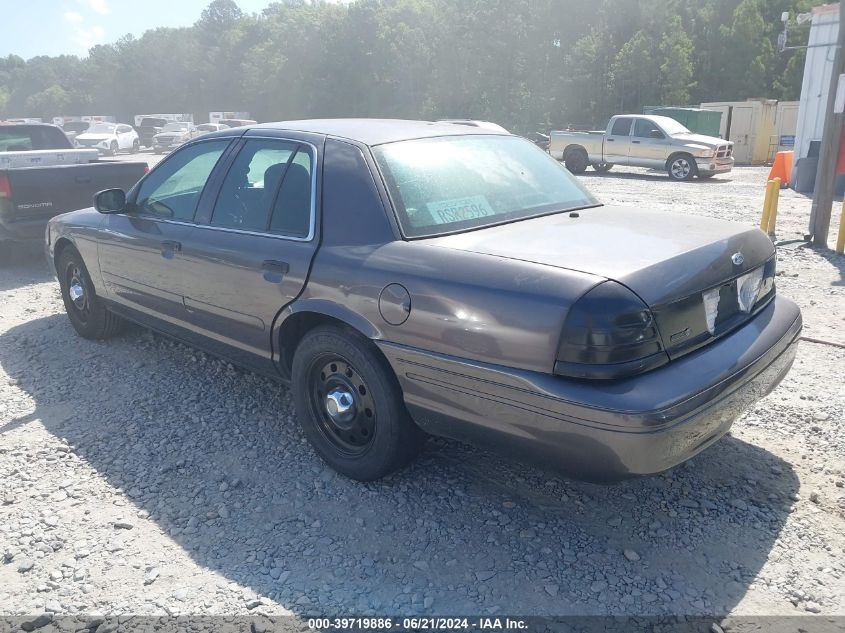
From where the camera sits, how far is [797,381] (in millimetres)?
4543

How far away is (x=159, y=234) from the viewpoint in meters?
4.46

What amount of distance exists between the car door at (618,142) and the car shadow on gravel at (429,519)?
17.7m

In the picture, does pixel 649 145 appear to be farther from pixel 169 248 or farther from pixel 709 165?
pixel 169 248

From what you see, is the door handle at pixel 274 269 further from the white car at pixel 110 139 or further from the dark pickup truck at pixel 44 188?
the white car at pixel 110 139

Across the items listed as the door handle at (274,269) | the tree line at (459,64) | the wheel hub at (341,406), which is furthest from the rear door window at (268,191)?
the tree line at (459,64)

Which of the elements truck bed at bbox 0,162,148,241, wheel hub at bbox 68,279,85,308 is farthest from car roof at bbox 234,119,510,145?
truck bed at bbox 0,162,148,241

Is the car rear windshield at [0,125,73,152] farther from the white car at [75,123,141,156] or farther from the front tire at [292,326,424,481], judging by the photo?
the white car at [75,123,141,156]

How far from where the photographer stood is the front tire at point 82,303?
5457 millimetres

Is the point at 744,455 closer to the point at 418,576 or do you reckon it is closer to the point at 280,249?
the point at 418,576

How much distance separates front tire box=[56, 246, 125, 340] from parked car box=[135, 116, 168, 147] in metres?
41.0

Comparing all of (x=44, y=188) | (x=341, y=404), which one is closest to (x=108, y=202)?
(x=341, y=404)

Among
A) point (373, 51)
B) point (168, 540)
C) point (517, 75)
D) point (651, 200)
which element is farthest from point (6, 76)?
point (168, 540)

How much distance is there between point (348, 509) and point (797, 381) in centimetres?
304

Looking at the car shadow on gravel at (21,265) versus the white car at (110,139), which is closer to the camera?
the car shadow on gravel at (21,265)
